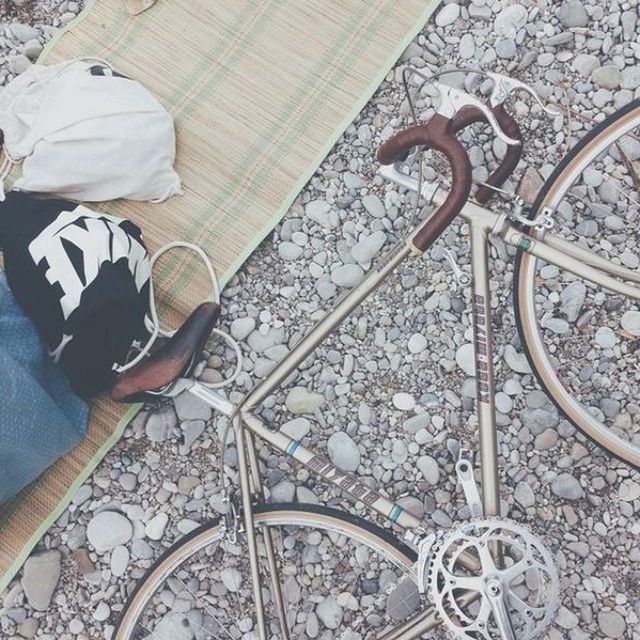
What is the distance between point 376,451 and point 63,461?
0.88 meters

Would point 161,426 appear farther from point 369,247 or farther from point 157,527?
point 369,247

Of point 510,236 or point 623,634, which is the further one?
point 623,634

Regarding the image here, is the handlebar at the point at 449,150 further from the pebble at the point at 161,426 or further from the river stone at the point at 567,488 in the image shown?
the pebble at the point at 161,426

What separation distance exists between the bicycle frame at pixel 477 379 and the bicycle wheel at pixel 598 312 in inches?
14.3

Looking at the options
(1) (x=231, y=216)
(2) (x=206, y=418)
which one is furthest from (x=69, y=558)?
(1) (x=231, y=216)

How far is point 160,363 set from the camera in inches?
73.1

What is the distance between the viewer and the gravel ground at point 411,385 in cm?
197

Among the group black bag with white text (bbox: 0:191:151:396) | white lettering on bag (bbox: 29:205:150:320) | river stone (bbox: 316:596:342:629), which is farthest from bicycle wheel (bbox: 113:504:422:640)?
white lettering on bag (bbox: 29:205:150:320)

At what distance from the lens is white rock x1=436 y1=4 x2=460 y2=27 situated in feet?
7.30

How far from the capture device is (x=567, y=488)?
1962 millimetres

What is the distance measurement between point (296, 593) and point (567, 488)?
30.1 inches

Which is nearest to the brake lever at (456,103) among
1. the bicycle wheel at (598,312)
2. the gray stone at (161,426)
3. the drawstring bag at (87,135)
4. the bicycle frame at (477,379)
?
the bicycle frame at (477,379)

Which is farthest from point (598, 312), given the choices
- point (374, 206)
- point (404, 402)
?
point (374, 206)

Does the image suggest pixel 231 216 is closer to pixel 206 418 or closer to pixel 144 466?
pixel 206 418
